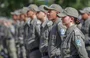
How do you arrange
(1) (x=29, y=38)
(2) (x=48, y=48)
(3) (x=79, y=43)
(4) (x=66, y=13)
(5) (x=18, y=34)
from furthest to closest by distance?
(5) (x=18, y=34), (1) (x=29, y=38), (2) (x=48, y=48), (4) (x=66, y=13), (3) (x=79, y=43)

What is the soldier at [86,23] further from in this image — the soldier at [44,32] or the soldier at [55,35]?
the soldier at [55,35]

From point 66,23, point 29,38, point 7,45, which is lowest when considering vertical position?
point 7,45

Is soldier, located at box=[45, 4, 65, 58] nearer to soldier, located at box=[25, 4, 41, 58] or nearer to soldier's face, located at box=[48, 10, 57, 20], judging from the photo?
soldier's face, located at box=[48, 10, 57, 20]

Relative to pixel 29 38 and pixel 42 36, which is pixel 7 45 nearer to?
pixel 29 38

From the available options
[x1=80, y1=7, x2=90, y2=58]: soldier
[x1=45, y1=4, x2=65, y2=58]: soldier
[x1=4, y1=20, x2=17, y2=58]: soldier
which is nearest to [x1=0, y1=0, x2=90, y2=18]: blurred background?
[x1=4, y1=20, x2=17, y2=58]: soldier

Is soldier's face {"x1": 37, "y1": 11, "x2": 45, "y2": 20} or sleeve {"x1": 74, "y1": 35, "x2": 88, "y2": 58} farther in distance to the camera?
soldier's face {"x1": 37, "y1": 11, "x2": 45, "y2": 20}

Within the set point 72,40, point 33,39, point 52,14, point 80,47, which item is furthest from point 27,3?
point 80,47

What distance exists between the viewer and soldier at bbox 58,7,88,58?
31.9ft

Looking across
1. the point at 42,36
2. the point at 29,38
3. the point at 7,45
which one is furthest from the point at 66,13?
the point at 7,45

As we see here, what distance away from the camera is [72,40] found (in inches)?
388

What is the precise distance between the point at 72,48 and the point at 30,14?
479 cm

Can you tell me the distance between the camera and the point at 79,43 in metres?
9.70

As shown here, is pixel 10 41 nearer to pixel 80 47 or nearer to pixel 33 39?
pixel 33 39

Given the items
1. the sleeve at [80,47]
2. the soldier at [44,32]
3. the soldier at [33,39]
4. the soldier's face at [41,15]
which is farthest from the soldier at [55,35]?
the soldier at [33,39]
